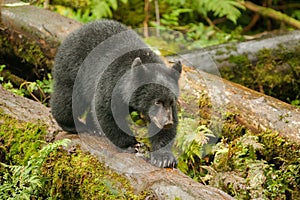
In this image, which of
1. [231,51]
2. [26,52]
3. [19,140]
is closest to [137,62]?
[19,140]

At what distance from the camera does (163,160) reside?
4.54 m

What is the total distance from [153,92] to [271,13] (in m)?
6.38

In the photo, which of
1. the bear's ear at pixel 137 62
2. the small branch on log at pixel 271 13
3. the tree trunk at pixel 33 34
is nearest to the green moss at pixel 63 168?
the bear's ear at pixel 137 62

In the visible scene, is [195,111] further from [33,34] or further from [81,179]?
[33,34]

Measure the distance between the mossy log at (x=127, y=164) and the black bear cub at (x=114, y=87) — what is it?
141 mm

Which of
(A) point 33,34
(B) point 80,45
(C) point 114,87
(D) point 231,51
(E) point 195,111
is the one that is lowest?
(E) point 195,111

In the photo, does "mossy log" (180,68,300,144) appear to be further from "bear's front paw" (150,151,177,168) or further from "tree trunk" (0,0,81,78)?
"tree trunk" (0,0,81,78)

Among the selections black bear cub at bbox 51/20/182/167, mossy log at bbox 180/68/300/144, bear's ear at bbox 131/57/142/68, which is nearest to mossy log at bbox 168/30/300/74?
mossy log at bbox 180/68/300/144

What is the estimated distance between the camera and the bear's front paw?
14.8 ft

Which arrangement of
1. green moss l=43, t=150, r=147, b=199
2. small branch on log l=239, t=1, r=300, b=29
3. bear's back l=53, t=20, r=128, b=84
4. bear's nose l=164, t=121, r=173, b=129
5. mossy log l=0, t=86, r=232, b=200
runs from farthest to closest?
small branch on log l=239, t=1, r=300, b=29 → bear's back l=53, t=20, r=128, b=84 → bear's nose l=164, t=121, r=173, b=129 → green moss l=43, t=150, r=147, b=199 → mossy log l=0, t=86, r=232, b=200

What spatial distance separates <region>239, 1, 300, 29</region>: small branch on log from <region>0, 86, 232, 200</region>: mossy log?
19.9 ft

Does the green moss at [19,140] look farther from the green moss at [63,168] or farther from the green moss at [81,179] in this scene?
the green moss at [81,179]

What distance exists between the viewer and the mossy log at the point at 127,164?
3.98 m

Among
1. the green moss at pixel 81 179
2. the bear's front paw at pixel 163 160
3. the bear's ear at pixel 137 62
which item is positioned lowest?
the green moss at pixel 81 179
